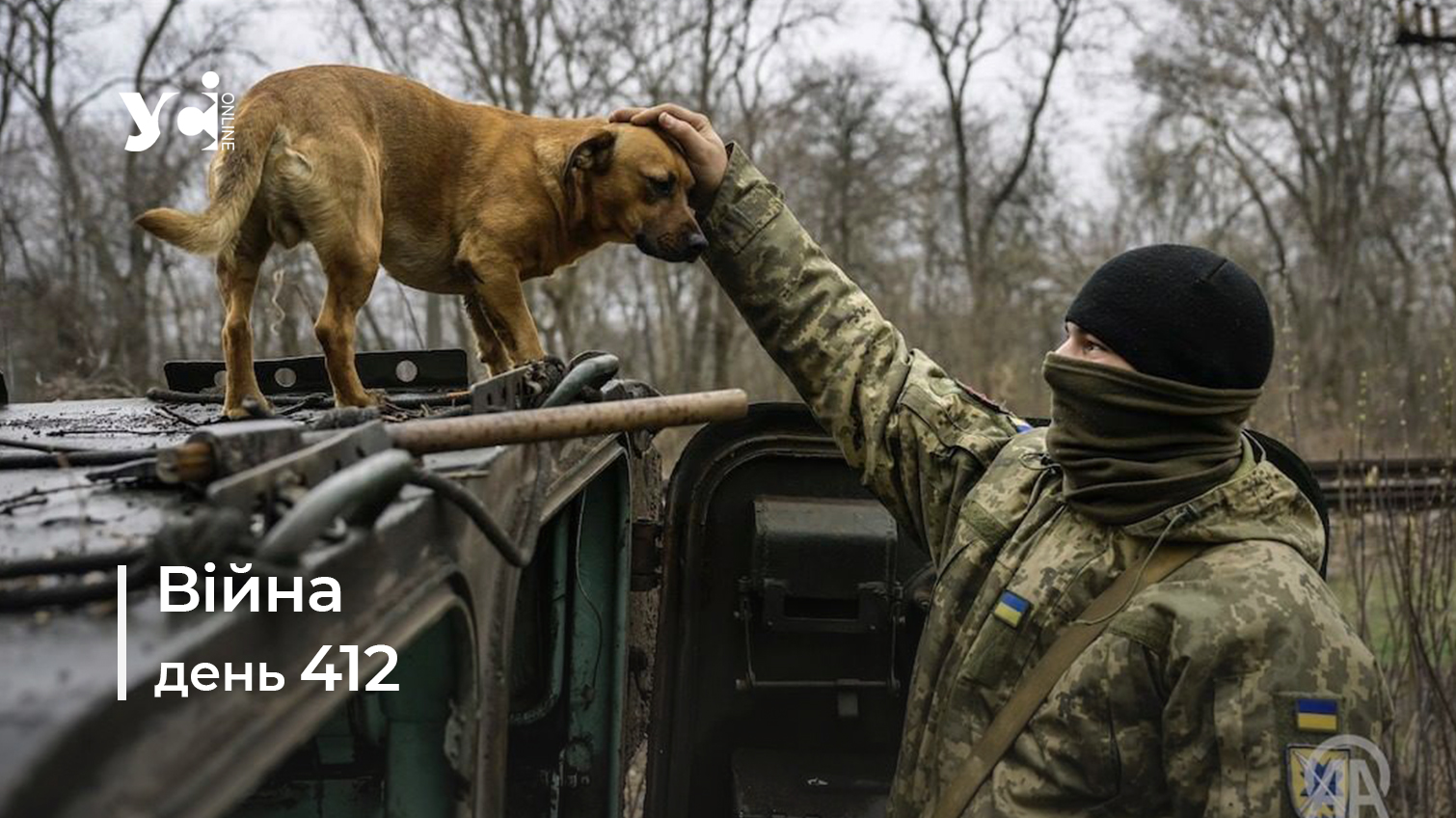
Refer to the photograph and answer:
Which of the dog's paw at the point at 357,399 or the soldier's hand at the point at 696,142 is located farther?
the soldier's hand at the point at 696,142

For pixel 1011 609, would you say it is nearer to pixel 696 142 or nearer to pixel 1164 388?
pixel 1164 388

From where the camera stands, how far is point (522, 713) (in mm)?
2721

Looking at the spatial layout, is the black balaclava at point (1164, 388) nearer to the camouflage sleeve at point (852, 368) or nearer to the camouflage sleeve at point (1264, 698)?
the camouflage sleeve at point (1264, 698)

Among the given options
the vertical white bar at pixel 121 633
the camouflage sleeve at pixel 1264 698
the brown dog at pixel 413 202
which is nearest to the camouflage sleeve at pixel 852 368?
the brown dog at pixel 413 202

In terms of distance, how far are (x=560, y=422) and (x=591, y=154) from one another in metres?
1.82

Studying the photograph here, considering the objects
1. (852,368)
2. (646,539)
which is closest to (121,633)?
(852,368)

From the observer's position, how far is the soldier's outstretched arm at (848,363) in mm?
2668

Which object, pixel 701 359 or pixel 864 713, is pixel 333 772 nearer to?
pixel 864 713

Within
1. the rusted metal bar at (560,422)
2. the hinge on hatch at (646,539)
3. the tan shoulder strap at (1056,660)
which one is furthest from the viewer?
the hinge on hatch at (646,539)

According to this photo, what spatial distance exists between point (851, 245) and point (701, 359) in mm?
5868

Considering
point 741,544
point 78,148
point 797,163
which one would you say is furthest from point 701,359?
point 741,544

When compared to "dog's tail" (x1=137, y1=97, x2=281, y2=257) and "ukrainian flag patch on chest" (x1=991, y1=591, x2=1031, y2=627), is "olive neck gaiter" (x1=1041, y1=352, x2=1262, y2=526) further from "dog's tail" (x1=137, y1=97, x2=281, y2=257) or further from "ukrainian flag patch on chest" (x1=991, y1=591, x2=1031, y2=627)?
"dog's tail" (x1=137, y1=97, x2=281, y2=257)

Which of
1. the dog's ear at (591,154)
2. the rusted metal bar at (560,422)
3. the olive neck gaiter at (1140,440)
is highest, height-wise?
the dog's ear at (591,154)

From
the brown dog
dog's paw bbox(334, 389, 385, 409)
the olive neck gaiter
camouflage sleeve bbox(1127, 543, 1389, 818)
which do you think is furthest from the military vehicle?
camouflage sleeve bbox(1127, 543, 1389, 818)
